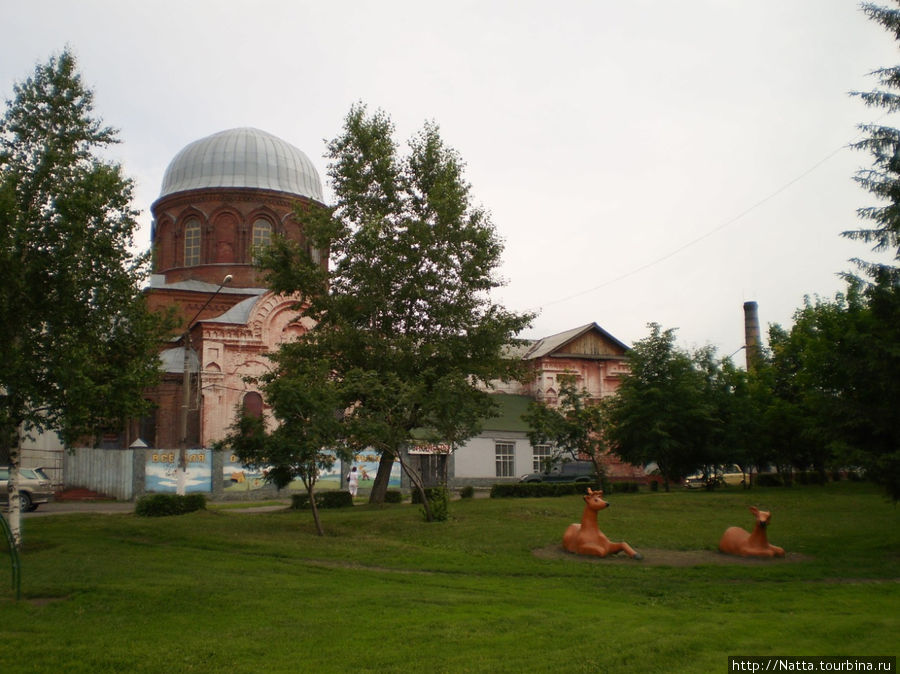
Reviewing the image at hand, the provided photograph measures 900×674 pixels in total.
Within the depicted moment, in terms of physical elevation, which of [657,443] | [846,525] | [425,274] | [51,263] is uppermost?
[425,274]

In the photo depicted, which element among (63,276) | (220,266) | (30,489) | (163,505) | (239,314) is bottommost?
(163,505)

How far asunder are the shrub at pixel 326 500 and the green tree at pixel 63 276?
10072mm

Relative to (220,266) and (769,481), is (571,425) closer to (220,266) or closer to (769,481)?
(769,481)

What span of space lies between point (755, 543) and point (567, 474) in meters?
27.1

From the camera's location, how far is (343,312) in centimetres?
2473

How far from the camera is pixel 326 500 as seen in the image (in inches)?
1040

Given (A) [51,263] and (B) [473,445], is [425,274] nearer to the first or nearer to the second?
(A) [51,263]

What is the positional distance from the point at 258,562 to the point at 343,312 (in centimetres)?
1223

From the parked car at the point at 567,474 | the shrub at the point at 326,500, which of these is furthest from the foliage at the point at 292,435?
the parked car at the point at 567,474

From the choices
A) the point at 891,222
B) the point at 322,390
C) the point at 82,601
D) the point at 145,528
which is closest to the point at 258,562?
Result: the point at 82,601

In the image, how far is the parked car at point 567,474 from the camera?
39156 mm

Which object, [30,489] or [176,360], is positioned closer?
[30,489]

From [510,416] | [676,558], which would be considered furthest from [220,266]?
[676,558]

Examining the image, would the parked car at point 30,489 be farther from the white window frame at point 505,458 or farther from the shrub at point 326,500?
the white window frame at point 505,458
